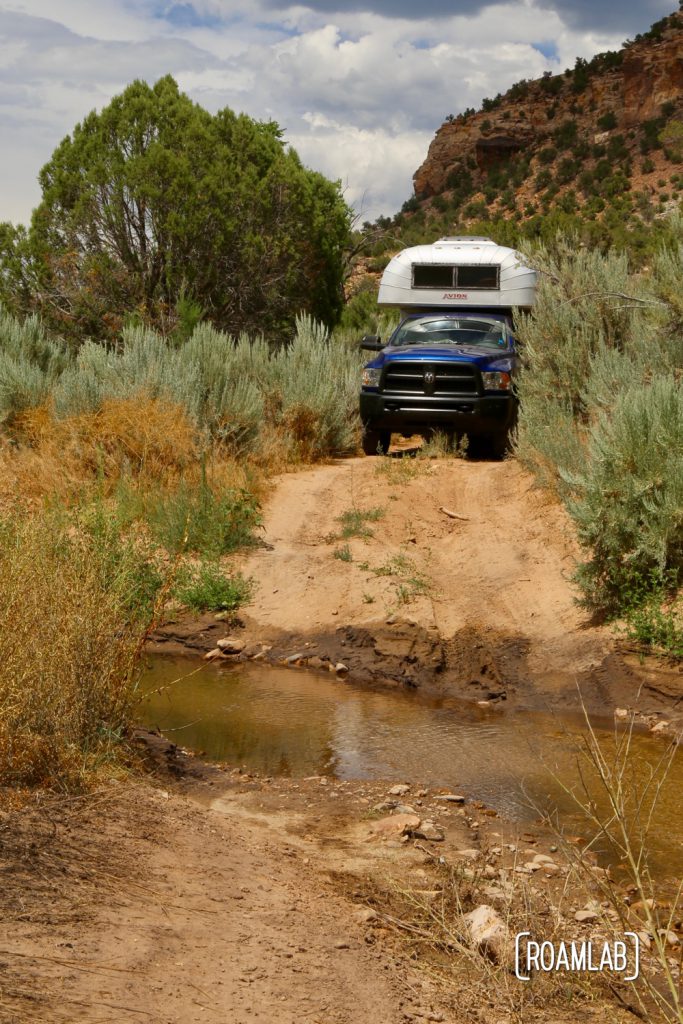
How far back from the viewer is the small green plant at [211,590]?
10227 millimetres

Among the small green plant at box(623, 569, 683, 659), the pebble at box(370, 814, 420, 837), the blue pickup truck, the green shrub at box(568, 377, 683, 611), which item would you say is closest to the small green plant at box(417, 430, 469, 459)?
the blue pickup truck

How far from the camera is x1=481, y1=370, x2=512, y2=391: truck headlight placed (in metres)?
14.7

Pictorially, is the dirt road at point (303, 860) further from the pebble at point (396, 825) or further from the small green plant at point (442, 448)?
the small green plant at point (442, 448)

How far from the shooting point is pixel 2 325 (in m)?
16.8

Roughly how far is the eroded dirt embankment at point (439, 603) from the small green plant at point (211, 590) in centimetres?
15

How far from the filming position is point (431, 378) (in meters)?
14.8

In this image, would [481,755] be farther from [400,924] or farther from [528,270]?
[528,270]

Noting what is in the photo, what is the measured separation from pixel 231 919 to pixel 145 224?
18.1m

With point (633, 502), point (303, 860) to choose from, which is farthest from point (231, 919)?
point (633, 502)

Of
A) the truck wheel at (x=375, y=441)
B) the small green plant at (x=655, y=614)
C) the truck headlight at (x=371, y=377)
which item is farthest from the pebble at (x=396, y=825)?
the truck wheel at (x=375, y=441)

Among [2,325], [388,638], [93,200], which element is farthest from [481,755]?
[93,200]

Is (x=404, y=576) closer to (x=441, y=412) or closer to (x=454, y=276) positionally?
(x=441, y=412)

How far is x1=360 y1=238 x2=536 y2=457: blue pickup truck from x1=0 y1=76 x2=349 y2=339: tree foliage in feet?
14.6

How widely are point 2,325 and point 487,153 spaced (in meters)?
52.9
